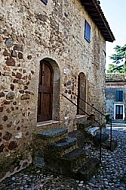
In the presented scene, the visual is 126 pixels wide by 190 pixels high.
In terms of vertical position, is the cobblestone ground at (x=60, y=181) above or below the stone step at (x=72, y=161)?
below

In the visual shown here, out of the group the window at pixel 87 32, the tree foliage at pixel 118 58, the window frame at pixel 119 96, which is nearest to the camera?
the window at pixel 87 32

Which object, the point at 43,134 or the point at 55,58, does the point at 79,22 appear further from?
the point at 43,134

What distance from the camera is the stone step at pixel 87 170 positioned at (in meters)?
3.32

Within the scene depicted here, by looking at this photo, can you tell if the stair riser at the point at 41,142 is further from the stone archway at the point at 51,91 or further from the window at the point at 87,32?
the window at the point at 87,32

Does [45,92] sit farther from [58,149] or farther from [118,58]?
[118,58]

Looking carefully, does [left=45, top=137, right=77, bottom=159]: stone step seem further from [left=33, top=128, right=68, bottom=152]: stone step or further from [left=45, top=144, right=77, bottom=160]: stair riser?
[left=33, top=128, right=68, bottom=152]: stone step

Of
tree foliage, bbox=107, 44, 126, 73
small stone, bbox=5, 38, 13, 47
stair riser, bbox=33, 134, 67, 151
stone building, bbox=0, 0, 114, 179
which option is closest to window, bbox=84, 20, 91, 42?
stone building, bbox=0, 0, 114, 179

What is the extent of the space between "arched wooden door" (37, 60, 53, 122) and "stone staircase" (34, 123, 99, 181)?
2.81 ft

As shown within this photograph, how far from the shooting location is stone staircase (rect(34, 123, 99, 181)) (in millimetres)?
3408

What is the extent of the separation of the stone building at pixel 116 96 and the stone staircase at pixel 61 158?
1898cm

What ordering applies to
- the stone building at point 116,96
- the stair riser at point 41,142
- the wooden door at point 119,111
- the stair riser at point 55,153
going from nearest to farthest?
the stair riser at point 55,153
the stair riser at point 41,142
the stone building at point 116,96
the wooden door at point 119,111

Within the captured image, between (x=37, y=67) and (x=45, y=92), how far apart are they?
961mm

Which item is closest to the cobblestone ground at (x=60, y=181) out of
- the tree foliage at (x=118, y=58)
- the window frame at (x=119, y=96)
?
the window frame at (x=119, y=96)

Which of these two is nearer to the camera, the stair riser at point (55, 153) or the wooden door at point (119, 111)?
the stair riser at point (55, 153)
